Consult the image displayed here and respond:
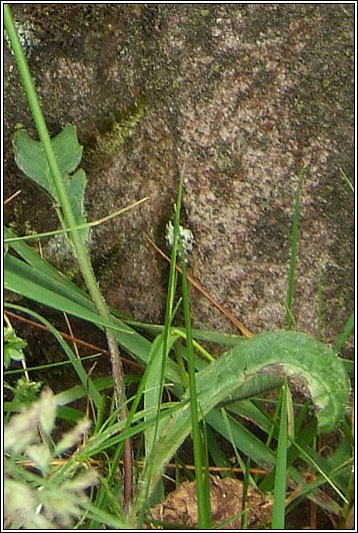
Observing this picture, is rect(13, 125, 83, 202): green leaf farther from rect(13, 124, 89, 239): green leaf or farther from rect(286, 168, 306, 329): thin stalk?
rect(286, 168, 306, 329): thin stalk

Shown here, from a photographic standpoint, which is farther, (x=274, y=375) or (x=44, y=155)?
(x=44, y=155)

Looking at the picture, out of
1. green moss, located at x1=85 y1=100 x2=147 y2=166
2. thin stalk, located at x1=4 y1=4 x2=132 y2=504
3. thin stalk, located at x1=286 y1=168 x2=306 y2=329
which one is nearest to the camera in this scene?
thin stalk, located at x1=4 y1=4 x2=132 y2=504

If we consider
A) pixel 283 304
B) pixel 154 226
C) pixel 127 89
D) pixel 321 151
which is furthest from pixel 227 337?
pixel 127 89

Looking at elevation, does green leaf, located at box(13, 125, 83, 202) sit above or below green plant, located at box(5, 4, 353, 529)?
above

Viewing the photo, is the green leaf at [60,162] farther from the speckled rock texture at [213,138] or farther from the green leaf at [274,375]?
the green leaf at [274,375]

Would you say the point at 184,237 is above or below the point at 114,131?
below

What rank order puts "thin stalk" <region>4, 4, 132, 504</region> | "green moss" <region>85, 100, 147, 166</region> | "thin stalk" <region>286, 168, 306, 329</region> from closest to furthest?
"thin stalk" <region>4, 4, 132, 504</region>
"thin stalk" <region>286, 168, 306, 329</region>
"green moss" <region>85, 100, 147, 166</region>

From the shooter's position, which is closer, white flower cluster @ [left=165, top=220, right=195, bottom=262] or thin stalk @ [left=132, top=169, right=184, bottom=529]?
thin stalk @ [left=132, top=169, right=184, bottom=529]

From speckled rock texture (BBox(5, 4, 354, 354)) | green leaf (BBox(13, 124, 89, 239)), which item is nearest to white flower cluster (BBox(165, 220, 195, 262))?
speckled rock texture (BBox(5, 4, 354, 354))

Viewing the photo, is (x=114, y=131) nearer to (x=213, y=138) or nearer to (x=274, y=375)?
(x=213, y=138)

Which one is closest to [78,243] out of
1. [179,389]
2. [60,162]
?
[60,162]
